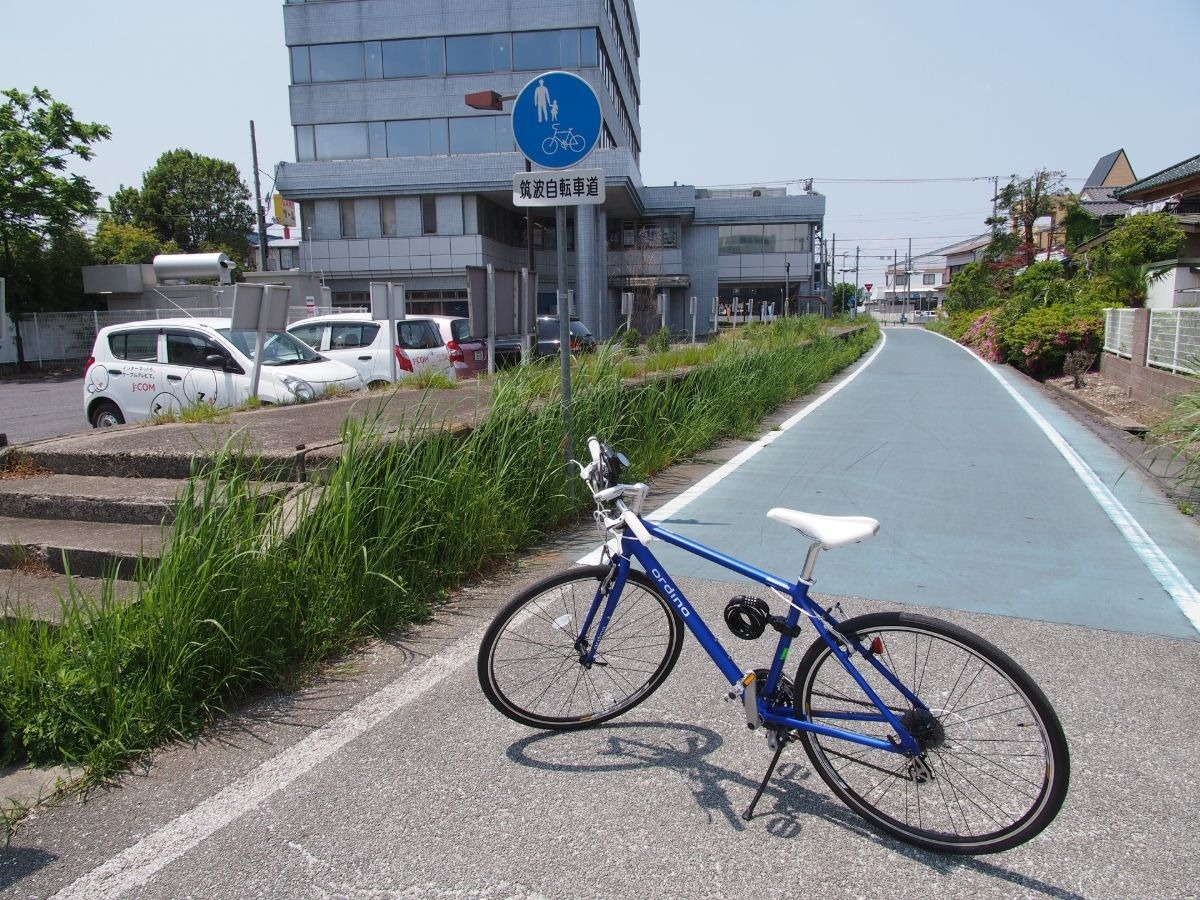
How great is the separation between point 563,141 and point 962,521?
3.89m

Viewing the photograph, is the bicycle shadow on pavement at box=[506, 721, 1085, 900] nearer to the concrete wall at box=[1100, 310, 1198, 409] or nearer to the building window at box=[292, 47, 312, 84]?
the concrete wall at box=[1100, 310, 1198, 409]

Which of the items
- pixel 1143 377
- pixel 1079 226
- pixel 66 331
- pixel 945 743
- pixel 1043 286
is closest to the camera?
pixel 945 743

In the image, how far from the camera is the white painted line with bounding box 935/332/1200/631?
186 inches

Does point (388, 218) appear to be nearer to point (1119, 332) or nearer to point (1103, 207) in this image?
point (1119, 332)

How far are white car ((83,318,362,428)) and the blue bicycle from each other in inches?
286

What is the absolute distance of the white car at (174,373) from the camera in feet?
32.1

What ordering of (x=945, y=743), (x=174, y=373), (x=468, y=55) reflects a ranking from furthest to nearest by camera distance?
1. (x=468, y=55)
2. (x=174, y=373)
3. (x=945, y=743)

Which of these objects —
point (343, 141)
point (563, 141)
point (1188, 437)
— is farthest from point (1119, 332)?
point (343, 141)

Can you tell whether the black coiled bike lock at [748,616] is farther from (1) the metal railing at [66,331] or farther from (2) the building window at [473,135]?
(2) the building window at [473,135]

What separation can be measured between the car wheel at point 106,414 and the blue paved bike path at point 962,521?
22.9ft

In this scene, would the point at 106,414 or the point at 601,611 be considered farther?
the point at 106,414

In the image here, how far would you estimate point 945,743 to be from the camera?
268 cm

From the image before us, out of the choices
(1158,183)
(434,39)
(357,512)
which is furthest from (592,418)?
(434,39)

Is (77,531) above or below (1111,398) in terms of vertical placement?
above
